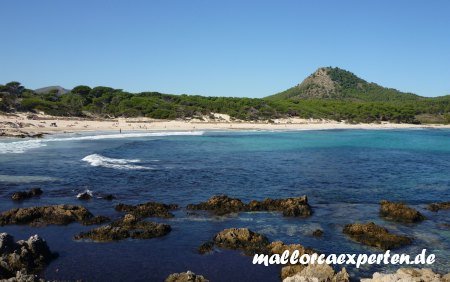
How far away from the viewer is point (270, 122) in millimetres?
99250

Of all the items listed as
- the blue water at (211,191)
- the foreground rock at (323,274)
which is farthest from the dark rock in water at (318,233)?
the foreground rock at (323,274)

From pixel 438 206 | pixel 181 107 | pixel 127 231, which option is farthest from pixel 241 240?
pixel 181 107

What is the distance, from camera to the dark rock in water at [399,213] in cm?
1758

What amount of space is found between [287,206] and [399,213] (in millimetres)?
4903

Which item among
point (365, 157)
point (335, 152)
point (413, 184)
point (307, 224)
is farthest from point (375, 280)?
point (335, 152)

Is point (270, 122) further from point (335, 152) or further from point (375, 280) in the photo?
point (375, 280)

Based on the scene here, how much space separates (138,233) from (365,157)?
104ft

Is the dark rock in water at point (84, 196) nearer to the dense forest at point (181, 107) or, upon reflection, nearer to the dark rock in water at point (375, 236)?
the dark rock in water at point (375, 236)

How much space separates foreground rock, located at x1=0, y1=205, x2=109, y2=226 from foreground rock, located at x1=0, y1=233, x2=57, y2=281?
3698 mm

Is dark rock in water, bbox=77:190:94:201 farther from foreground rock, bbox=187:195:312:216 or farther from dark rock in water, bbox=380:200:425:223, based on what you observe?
dark rock in water, bbox=380:200:425:223

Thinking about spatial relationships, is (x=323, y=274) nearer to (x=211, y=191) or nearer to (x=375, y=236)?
(x=375, y=236)

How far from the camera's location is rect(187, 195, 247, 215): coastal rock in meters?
18.7

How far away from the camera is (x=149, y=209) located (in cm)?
1816

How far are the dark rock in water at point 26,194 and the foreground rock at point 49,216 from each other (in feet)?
11.4
